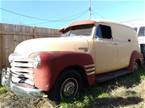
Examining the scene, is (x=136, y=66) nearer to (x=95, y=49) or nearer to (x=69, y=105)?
(x=95, y=49)

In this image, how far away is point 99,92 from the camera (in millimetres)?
6742

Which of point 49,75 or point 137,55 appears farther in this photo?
point 137,55

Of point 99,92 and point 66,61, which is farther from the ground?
point 66,61

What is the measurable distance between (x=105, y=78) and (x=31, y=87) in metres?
2.44

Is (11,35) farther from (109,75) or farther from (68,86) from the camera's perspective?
(68,86)

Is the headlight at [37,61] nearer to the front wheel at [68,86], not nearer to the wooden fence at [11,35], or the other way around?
the front wheel at [68,86]

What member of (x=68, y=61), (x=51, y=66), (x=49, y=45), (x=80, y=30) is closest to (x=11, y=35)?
(x=80, y=30)

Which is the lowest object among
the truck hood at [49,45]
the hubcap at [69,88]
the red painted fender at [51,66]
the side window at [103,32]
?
the hubcap at [69,88]

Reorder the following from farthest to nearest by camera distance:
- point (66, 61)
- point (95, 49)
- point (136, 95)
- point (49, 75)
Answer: point (95, 49)
point (136, 95)
point (66, 61)
point (49, 75)

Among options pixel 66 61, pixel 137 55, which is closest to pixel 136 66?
pixel 137 55

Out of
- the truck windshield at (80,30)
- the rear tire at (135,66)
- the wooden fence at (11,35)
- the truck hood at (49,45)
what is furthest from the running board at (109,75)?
the wooden fence at (11,35)

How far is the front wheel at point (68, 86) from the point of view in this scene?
550 cm

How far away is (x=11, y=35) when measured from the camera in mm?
10062

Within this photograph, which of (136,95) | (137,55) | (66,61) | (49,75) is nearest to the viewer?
(49,75)
